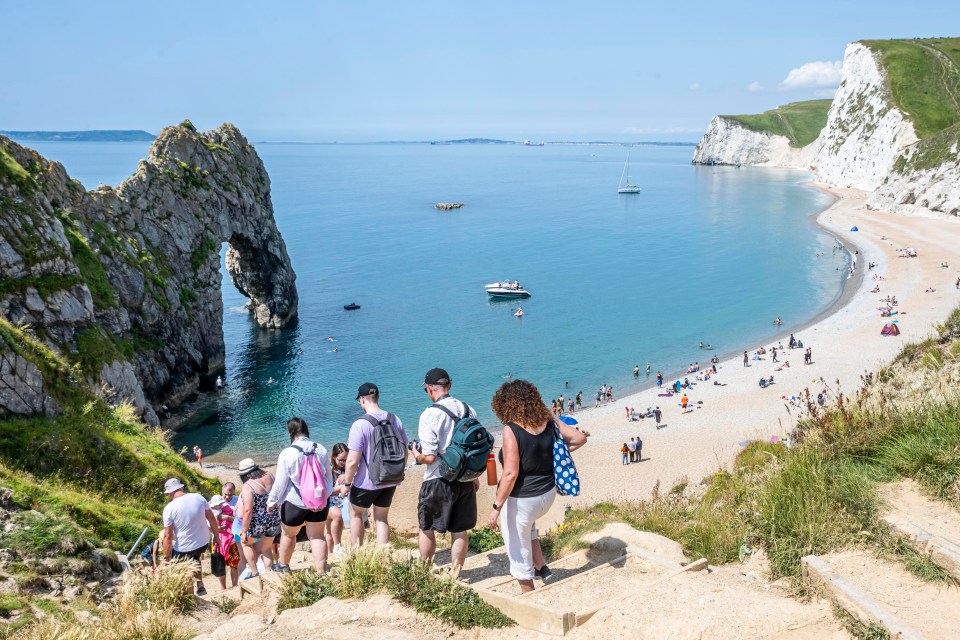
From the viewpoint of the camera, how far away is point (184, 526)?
27.3 feet

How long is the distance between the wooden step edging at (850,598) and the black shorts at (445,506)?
319 cm

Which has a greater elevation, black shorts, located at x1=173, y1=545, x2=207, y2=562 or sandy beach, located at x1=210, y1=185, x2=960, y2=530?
black shorts, located at x1=173, y1=545, x2=207, y2=562

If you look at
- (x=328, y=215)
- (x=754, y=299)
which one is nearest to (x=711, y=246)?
(x=754, y=299)

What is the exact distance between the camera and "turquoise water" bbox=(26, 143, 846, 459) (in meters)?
39.8

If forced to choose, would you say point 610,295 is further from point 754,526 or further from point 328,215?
point 328,215

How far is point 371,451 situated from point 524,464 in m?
2.02

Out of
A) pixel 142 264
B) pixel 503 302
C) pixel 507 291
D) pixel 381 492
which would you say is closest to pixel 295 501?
pixel 381 492

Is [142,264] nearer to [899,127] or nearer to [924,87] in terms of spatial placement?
[899,127]

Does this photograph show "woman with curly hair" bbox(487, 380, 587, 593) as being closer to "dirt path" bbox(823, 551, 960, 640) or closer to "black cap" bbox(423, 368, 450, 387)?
"black cap" bbox(423, 368, 450, 387)

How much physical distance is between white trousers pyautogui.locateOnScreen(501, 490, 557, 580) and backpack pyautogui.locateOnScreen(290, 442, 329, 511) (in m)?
2.47

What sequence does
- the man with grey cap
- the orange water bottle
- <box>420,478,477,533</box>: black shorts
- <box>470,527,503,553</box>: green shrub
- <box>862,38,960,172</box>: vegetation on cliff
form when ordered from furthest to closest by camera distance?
<box>862,38,960,172</box>: vegetation on cliff < <box>470,527,503,553</box>: green shrub < the man with grey cap < <box>420,478,477,533</box>: black shorts < the orange water bottle

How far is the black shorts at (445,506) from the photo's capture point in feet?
23.1

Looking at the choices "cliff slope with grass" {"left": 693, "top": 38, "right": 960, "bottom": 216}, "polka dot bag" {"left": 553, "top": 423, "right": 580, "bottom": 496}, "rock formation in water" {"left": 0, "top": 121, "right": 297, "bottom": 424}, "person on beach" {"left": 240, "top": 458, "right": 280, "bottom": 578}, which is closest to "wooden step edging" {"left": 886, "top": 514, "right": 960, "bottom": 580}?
"polka dot bag" {"left": 553, "top": 423, "right": 580, "bottom": 496}

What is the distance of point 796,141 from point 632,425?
18803cm
